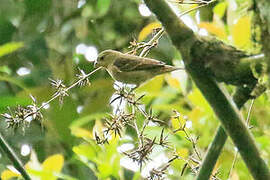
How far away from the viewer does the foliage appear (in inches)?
81.4

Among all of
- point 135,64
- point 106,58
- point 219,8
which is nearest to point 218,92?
point 135,64

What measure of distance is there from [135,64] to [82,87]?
1766 millimetres

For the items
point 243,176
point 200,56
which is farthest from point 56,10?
point 200,56

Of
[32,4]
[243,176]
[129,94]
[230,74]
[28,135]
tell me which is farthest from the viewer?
[32,4]

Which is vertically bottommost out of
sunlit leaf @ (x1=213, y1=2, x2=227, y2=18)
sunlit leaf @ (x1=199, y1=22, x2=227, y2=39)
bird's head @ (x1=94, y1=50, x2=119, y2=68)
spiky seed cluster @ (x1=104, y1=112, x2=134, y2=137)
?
spiky seed cluster @ (x1=104, y1=112, x2=134, y2=137)

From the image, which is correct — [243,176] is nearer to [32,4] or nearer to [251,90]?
[251,90]

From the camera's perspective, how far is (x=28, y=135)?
10.8ft

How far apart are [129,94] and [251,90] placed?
398 mm

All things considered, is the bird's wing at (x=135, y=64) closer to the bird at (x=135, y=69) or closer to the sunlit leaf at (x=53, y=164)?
the bird at (x=135, y=69)

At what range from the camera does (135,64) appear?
1.62m

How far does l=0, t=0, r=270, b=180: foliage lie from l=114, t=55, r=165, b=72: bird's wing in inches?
5.8

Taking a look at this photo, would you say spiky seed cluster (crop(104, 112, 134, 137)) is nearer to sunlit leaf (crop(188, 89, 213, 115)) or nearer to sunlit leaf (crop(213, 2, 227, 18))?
sunlit leaf (crop(188, 89, 213, 115))

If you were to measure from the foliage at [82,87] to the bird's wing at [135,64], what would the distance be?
15 centimetres

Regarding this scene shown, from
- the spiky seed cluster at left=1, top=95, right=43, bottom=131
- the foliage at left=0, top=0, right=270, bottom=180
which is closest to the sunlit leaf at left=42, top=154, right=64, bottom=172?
the foliage at left=0, top=0, right=270, bottom=180
